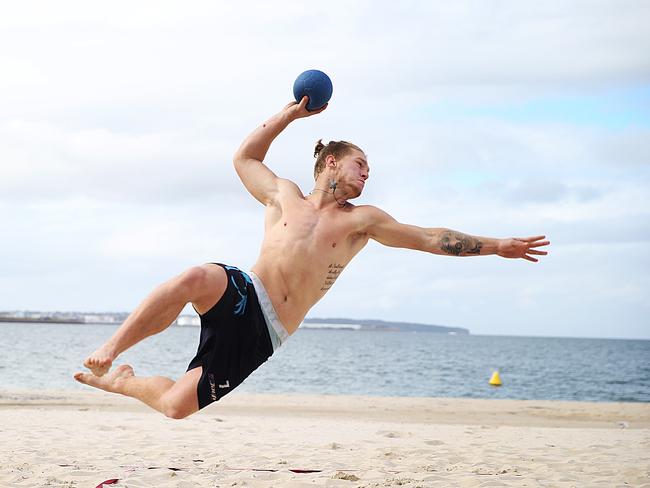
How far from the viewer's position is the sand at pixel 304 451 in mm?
7797

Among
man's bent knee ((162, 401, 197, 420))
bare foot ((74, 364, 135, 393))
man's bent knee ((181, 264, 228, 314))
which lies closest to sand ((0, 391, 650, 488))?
bare foot ((74, 364, 135, 393))

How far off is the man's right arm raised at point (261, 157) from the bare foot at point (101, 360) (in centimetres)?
190

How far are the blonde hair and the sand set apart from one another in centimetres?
316

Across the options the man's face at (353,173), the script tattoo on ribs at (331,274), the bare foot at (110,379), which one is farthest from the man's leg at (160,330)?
the man's face at (353,173)

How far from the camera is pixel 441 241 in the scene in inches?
229

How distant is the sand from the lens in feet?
25.6

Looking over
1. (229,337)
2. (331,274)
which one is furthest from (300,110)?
(229,337)

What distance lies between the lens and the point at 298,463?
29.3ft

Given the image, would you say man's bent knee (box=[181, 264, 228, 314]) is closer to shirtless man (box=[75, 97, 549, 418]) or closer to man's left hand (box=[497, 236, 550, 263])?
shirtless man (box=[75, 97, 549, 418])

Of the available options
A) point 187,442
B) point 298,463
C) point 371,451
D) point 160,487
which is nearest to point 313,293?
point 160,487

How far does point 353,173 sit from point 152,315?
190cm

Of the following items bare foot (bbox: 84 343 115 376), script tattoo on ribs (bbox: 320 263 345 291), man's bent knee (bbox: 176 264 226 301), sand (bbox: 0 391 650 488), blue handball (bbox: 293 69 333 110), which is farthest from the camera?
sand (bbox: 0 391 650 488)

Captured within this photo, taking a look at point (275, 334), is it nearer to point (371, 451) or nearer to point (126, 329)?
point (126, 329)

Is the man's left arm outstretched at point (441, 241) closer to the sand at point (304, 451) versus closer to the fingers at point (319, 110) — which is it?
the fingers at point (319, 110)
